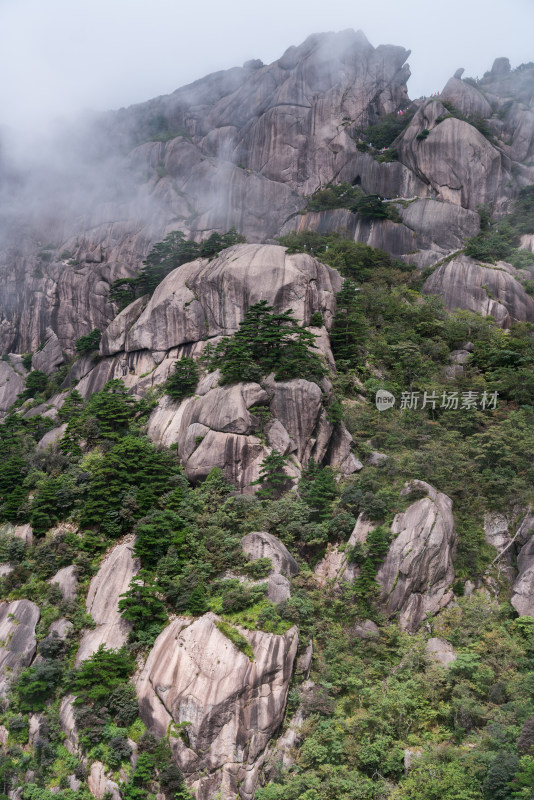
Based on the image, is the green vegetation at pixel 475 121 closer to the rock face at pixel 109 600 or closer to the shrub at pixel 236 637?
the rock face at pixel 109 600

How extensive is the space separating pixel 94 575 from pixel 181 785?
9.30m

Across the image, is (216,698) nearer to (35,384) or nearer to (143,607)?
(143,607)

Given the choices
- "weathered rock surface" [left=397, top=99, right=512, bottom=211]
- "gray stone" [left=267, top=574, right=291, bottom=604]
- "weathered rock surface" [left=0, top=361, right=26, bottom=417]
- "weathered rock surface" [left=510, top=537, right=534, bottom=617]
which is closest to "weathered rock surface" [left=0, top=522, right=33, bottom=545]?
"gray stone" [left=267, top=574, right=291, bottom=604]

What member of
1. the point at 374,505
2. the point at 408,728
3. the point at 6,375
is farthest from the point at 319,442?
the point at 6,375

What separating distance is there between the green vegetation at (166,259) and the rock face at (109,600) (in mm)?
24518

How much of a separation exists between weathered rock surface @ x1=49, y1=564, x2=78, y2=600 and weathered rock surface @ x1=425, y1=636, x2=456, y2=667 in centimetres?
1453

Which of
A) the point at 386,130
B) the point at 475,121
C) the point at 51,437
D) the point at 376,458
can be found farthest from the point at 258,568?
the point at 475,121

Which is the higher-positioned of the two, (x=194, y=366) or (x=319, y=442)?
(x=194, y=366)

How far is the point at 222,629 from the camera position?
1894 cm

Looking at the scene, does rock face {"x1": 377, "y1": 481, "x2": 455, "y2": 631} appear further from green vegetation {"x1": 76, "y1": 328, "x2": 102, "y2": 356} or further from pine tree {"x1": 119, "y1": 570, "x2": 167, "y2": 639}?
green vegetation {"x1": 76, "y1": 328, "x2": 102, "y2": 356}

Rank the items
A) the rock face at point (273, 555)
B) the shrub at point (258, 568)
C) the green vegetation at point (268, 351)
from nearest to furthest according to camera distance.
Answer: the rock face at point (273, 555)
the shrub at point (258, 568)
the green vegetation at point (268, 351)

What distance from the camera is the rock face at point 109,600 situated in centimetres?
2091

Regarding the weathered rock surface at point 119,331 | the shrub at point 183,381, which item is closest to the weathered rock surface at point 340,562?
the shrub at point 183,381

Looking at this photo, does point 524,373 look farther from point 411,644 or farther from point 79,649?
point 79,649
